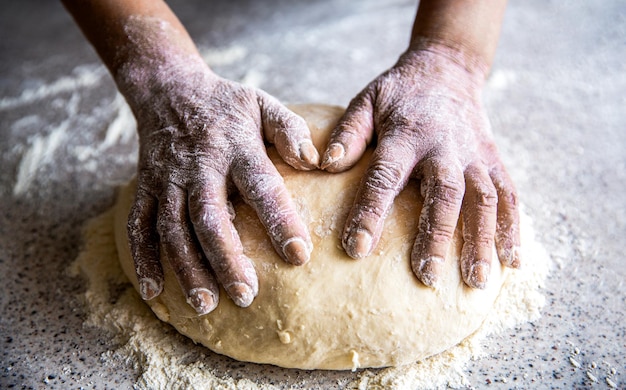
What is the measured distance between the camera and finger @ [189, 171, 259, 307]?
1.17 meters

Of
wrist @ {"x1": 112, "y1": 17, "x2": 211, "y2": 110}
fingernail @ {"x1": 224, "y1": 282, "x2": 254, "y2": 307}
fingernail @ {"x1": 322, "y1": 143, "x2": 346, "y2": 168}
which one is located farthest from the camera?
wrist @ {"x1": 112, "y1": 17, "x2": 211, "y2": 110}

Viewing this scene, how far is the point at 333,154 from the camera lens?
1.27 meters

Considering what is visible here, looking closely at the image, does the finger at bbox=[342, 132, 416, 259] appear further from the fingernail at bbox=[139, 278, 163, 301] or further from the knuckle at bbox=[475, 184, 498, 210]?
the fingernail at bbox=[139, 278, 163, 301]

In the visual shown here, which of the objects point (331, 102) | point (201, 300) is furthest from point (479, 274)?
point (331, 102)

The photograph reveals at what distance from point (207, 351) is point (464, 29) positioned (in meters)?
1.18

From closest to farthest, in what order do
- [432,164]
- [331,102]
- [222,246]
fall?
[222,246], [432,164], [331,102]

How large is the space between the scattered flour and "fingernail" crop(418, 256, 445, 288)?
249 millimetres

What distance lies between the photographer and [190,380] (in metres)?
1.26

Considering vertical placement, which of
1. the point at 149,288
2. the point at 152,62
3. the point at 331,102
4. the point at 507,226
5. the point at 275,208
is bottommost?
the point at 331,102

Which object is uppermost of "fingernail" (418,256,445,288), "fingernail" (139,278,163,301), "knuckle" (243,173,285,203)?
"knuckle" (243,173,285,203)

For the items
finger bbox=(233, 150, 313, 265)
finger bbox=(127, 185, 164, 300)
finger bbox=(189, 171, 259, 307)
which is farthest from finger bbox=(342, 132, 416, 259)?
finger bbox=(127, 185, 164, 300)

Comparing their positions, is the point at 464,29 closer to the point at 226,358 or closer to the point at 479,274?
the point at 479,274

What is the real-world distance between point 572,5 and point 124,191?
272 cm

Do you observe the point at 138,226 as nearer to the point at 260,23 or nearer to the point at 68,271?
the point at 68,271
